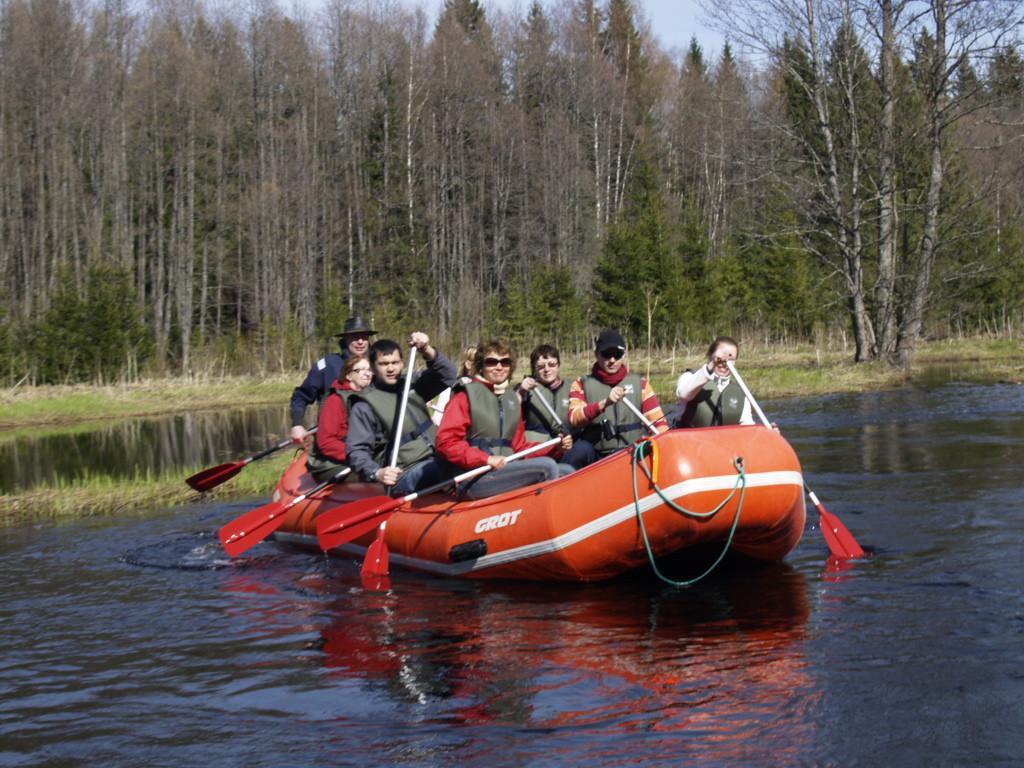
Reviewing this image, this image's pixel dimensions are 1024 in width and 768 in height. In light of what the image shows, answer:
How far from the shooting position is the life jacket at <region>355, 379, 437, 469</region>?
8.93m

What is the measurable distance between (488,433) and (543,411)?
62cm

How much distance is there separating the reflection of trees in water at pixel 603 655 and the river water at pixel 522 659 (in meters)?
0.02

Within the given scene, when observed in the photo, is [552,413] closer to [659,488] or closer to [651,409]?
[651,409]

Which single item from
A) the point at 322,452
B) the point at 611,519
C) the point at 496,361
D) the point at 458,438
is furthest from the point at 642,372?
the point at 611,519

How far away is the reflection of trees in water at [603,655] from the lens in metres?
5.20

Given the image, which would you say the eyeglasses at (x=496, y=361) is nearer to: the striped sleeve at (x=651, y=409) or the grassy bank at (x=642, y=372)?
the striped sleeve at (x=651, y=409)

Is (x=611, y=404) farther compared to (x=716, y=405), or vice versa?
(x=716, y=405)

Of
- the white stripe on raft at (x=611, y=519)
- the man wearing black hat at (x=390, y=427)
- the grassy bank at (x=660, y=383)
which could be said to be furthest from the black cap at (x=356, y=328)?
the grassy bank at (x=660, y=383)

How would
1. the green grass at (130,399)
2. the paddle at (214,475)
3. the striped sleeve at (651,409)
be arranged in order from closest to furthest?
the striped sleeve at (651,409) → the paddle at (214,475) → the green grass at (130,399)

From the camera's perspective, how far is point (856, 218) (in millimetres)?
23938

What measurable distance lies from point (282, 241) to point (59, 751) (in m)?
32.2

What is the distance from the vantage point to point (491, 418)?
8148mm

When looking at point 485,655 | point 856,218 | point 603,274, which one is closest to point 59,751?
point 485,655

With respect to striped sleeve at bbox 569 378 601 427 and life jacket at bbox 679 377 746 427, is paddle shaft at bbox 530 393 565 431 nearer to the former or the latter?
striped sleeve at bbox 569 378 601 427
